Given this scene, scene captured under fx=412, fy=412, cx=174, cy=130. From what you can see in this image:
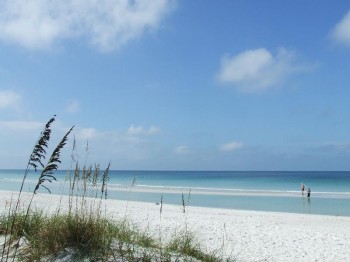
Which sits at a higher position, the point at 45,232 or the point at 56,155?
the point at 56,155

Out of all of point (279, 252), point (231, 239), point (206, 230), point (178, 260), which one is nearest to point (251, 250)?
point (279, 252)

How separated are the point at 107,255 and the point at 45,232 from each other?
876 millimetres

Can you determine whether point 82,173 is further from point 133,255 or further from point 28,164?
point 28,164

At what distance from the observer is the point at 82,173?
18.5ft

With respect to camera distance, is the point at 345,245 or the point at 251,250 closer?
the point at 251,250

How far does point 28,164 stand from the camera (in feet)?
10.6

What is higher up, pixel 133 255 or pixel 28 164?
pixel 28 164

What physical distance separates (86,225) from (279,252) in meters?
6.32

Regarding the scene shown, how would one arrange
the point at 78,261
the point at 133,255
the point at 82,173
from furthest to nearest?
the point at 82,173, the point at 133,255, the point at 78,261

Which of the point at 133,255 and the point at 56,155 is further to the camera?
the point at 133,255

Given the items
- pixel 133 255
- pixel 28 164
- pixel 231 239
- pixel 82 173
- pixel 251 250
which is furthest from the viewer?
pixel 231 239

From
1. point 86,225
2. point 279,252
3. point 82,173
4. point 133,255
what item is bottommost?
point 279,252

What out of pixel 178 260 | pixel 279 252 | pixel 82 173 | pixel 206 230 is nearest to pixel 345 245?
pixel 279 252

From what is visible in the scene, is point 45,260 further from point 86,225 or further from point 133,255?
point 133,255
